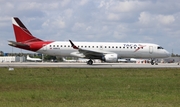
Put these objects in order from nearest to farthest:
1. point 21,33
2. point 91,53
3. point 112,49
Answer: point 91,53
point 21,33
point 112,49

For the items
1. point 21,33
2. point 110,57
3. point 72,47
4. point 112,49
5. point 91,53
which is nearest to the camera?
point 110,57

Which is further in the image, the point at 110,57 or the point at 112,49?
the point at 112,49

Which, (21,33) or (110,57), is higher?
(21,33)

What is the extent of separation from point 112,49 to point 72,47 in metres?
5.68

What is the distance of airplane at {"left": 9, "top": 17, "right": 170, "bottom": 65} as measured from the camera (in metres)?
50.0

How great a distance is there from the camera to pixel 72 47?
1977 inches

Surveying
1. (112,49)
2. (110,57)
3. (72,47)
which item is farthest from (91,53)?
(112,49)

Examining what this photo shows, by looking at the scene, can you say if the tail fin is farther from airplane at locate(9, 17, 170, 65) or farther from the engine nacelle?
the engine nacelle

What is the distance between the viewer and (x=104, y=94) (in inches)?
625

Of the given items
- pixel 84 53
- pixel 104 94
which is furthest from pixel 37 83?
pixel 84 53

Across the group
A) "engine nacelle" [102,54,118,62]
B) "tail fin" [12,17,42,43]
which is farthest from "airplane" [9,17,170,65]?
"engine nacelle" [102,54,118,62]

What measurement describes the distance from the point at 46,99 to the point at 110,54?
35.9 meters

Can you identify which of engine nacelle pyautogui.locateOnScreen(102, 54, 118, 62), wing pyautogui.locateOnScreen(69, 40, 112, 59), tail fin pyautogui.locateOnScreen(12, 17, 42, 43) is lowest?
engine nacelle pyautogui.locateOnScreen(102, 54, 118, 62)

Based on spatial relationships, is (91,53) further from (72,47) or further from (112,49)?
(112,49)
